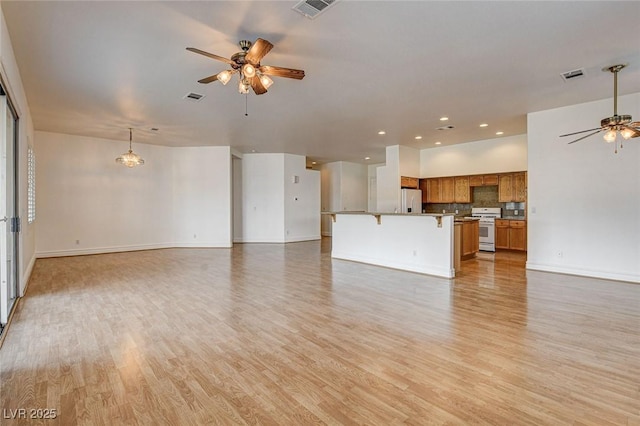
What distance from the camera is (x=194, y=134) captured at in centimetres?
737

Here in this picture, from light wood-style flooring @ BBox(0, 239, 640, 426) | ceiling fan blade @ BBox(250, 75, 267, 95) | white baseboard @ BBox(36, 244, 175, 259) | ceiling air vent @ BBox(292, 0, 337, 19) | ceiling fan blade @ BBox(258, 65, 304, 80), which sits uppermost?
ceiling air vent @ BBox(292, 0, 337, 19)

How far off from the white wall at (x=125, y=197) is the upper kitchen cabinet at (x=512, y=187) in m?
7.46

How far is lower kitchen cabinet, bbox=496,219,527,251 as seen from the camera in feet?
24.9

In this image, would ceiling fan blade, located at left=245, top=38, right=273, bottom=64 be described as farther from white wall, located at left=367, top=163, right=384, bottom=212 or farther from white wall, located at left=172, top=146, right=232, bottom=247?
white wall, located at left=367, top=163, right=384, bottom=212

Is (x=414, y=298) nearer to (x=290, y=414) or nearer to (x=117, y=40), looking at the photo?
(x=290, y=414)

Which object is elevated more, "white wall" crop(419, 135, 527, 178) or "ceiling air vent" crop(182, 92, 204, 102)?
"ceiling air vent" crop(182, 92, 204, 102)

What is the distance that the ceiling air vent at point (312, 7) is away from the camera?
2.52 m

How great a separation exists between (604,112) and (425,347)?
17.0ft

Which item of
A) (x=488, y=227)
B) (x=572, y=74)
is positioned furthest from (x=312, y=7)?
(x=488, y=227)

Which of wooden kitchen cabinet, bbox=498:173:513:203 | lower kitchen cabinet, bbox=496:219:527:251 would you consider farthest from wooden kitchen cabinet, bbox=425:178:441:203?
lower kitchen cabinet, bbox=496:219:527:251

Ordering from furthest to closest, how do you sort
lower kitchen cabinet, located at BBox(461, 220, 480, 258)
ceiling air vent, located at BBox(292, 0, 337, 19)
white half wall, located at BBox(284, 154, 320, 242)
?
white half wall, located at BBox(284, 154, 320, 242)
lower kitchen cabinet, located at BBox(461, 220, 480, 258)
ceiling air vent, located at BBox(292, 0, 337, 19)

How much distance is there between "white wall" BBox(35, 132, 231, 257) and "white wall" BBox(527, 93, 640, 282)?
24.5ft

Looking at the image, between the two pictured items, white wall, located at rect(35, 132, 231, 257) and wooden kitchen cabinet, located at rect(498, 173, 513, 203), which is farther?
wooden kitchen cabinet, located at rect(498, 173, 513, 203)

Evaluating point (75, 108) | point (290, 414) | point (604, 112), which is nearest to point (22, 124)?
point (75, 108)
